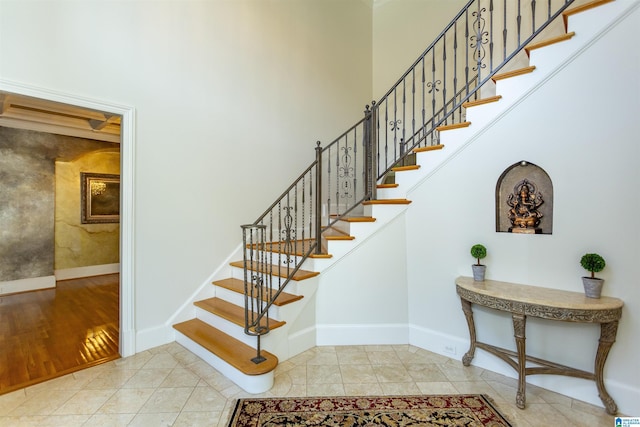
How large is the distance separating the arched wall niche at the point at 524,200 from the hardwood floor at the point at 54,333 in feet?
12.4

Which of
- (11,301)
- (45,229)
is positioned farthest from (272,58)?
(11,301)

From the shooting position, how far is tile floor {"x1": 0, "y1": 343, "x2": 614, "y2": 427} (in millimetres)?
1870

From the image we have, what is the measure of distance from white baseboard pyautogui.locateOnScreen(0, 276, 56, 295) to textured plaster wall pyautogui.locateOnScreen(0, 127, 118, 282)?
0.06 metres

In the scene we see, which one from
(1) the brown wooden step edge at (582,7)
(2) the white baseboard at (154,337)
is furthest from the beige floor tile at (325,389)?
(1) the brown wooden step edge at (582,7)

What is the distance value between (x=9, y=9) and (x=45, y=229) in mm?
4223

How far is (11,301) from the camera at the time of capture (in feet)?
14.0

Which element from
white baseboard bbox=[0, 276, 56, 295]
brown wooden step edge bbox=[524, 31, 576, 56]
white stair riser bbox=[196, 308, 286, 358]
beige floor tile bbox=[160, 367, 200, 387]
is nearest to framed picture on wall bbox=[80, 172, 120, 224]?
white baseboard bbox=[0, 276, 56, 295]

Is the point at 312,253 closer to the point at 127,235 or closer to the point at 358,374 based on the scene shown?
the point at 358,374

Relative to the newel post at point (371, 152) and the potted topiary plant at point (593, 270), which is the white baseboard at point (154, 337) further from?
the potted topiary plant at point (593, 270)

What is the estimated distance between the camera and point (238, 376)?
7.34ft

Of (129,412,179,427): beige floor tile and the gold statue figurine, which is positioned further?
the gold statue figurine

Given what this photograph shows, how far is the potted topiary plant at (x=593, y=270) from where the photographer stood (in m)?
1.89

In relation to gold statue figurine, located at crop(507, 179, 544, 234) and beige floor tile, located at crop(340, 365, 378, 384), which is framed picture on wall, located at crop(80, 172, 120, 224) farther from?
gold statue figurine, located at crop(507, 179, 544, 234)

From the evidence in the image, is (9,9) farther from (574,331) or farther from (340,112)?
(574,331)
